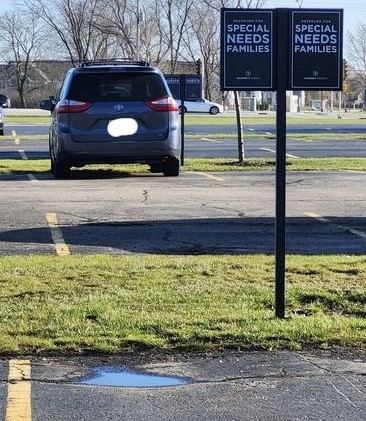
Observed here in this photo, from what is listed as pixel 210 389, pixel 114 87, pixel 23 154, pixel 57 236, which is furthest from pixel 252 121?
pixel 210 389

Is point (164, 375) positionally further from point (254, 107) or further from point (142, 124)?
point (254, 107)

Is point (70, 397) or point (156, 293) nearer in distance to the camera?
point (70, 397)

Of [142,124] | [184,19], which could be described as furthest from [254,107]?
[142,124]

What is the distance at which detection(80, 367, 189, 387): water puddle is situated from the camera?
4.94 meters

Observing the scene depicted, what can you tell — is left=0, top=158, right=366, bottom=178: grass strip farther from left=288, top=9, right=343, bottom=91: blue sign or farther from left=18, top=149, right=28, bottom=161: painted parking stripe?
left=288, top=9, right=343, bottom=91: blue sign

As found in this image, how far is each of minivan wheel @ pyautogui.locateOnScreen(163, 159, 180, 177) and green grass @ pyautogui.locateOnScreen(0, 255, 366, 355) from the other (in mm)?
7236

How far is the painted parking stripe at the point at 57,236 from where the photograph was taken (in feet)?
28.8

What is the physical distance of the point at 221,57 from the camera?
20.1ft

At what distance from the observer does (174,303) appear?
659cm

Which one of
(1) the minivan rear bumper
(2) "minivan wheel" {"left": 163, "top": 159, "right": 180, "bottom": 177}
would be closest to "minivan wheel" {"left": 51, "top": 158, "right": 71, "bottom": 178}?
(1) the minivan rear bumper

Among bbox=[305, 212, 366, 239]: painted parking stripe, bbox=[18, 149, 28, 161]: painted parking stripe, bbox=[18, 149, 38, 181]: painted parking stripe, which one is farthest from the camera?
bbox=[18, 149, 28, 161]: painted parking stripe

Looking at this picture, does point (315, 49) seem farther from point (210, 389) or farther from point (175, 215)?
point (175, 215)

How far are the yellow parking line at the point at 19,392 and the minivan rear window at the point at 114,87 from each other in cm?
951

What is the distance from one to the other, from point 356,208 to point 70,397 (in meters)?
7.73
